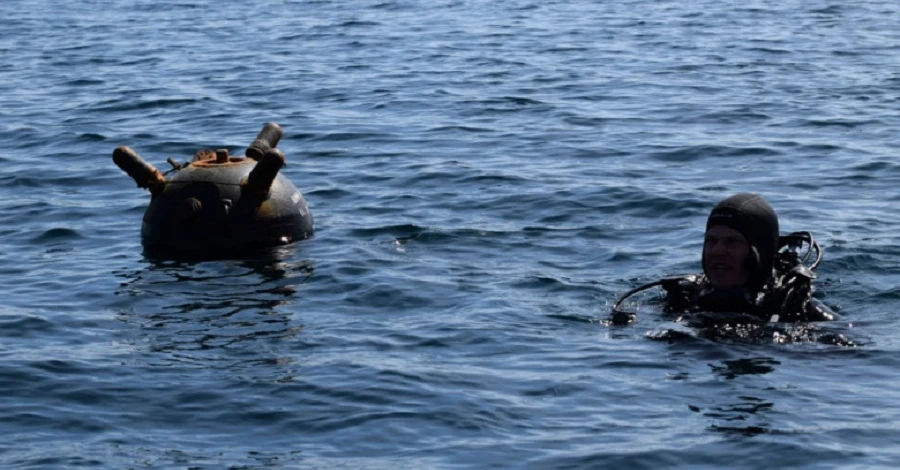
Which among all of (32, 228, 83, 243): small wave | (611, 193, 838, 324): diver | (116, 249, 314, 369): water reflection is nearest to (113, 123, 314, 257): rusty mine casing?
(116, 249, 314, 369): water reflection

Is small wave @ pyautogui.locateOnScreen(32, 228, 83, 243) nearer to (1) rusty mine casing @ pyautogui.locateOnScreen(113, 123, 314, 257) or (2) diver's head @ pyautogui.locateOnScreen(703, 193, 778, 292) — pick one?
→ (1) rusty mine casing @ pyautogui.locateOnScreen(113, 123, 314, 257)

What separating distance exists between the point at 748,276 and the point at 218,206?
14.0 ft

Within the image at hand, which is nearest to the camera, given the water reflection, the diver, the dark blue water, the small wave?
the dark blue water

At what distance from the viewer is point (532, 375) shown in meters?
10.1

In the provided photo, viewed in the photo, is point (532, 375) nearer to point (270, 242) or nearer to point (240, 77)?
point (270, 242)

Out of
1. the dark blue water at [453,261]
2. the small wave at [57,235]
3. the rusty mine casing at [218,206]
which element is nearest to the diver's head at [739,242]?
the dark blue water at [453,261]

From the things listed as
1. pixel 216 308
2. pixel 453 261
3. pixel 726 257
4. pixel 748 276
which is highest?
pixel 726 257

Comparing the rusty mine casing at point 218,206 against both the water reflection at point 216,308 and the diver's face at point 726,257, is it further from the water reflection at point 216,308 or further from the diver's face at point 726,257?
the diver's face at point 726,257

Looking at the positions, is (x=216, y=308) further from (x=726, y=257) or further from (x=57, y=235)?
(x=726, y=257)

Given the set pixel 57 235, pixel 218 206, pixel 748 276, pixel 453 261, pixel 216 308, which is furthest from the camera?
pixel 57 235

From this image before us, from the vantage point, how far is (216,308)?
11.7 m

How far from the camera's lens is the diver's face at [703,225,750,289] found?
36.5ft

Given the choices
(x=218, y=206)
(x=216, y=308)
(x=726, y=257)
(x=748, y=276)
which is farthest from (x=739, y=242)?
(x=218, y=206)

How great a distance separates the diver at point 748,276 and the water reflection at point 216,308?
248 centimetres
